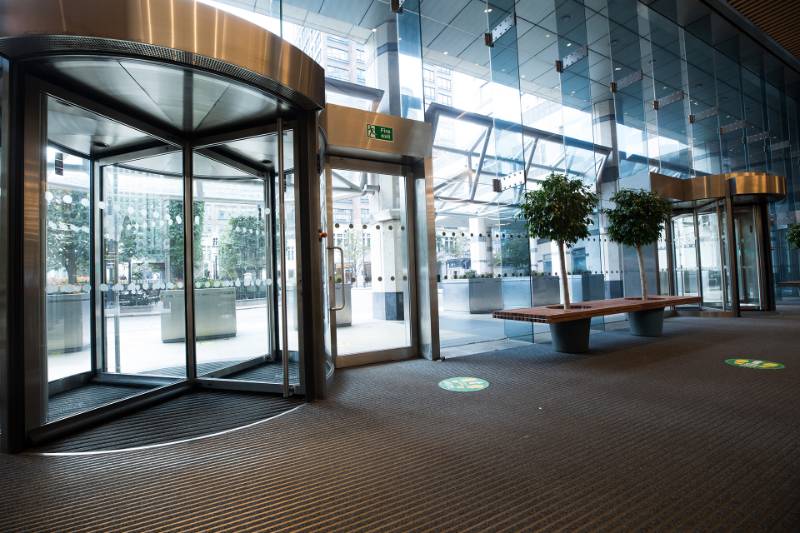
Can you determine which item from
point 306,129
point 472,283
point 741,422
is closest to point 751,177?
point 472,283

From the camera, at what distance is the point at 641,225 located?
609 cm

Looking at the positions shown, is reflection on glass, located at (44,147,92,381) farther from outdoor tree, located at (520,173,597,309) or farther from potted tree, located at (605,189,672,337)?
potted tree, located at (605,189,672,337)

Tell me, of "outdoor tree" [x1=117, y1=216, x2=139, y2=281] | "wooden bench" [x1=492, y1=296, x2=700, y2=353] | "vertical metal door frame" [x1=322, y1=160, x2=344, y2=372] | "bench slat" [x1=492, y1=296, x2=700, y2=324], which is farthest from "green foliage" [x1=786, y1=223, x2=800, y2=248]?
"outdoor tree" [x1=117, y1=216, x2=139, y2=281]

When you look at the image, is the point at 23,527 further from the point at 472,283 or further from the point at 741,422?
the point at 472,283

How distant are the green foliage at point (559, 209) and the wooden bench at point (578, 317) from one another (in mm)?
975

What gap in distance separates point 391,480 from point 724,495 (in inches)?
59.5

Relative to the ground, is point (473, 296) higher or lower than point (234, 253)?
lower

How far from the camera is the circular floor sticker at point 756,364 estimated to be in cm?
403

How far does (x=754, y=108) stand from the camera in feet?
37.9

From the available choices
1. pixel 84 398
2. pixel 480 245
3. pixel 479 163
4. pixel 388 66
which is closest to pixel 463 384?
pixel 480 245

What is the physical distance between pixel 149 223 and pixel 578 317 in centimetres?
490

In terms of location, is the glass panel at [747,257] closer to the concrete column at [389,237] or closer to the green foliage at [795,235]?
the green foliage at [795,235]

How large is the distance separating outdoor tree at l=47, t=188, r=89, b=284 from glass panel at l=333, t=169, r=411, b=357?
2597 mm

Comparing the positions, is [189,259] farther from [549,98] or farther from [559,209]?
[549,98]
